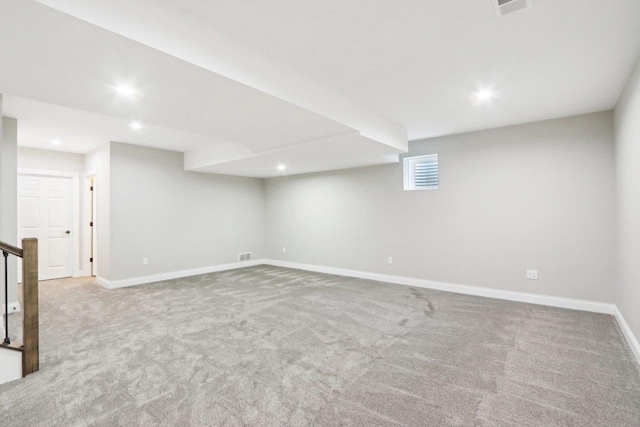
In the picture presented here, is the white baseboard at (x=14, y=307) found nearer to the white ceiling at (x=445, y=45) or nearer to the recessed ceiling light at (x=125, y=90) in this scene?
the recessed ceiling light at (x=125, y=90)

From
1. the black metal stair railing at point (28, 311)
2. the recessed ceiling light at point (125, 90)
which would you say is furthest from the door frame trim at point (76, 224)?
the recessed ceiling light at point (125, 90)

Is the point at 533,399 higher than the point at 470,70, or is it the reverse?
Result: the point at 470,70

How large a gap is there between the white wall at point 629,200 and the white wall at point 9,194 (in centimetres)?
664

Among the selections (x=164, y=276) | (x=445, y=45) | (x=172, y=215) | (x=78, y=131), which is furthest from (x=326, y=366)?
(x=78, y=131)

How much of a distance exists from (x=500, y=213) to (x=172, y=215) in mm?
5835

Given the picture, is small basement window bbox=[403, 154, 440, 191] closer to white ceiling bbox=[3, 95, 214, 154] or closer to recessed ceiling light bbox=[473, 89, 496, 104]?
recessed ceiling light bbox=[473, 89, 496, 104]

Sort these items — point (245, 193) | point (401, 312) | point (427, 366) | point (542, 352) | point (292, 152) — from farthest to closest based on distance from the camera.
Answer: point (245, 193) < point (292, 152) < point (401, 312) < point (542, 352) < point (427, 366)

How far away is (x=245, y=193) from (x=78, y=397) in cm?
568

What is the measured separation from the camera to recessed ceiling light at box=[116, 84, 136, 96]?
2461 mm

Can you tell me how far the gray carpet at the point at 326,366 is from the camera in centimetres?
193

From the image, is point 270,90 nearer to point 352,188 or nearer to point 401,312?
point 401,312

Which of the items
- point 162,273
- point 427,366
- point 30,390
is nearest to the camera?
point 30,390

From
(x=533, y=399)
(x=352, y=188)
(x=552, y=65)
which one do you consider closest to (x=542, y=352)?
(x=533, y=399)

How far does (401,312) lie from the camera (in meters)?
3.91
